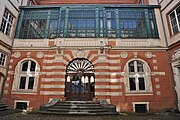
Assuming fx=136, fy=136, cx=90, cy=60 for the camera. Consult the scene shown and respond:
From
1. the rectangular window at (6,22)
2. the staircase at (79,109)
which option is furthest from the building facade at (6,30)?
the staircase at (79,109)

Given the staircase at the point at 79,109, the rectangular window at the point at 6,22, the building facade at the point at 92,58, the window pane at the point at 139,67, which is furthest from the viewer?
the window pane at the point at 139,67

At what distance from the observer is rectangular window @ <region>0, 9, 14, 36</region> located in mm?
10516

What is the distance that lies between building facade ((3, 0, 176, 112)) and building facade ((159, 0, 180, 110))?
1.37 feet

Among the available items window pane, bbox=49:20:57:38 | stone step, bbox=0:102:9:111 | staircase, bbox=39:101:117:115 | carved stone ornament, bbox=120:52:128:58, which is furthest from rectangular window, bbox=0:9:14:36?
carved stone ornament, bbox=120:52:128:58

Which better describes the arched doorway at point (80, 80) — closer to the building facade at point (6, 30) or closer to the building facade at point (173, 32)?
the building facade at point (6, 30)

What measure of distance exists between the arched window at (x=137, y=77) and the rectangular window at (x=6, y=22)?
9.96 metres

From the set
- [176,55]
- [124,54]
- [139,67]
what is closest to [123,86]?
[139,67]

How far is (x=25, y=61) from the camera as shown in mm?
11031

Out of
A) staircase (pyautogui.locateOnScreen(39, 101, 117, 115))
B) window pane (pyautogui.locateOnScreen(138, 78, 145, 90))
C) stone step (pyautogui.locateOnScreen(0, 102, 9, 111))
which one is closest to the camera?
staircase (pyautogui.locateOnScreen(39, 101, 117, 115))

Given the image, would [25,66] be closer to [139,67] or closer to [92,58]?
[92,58]

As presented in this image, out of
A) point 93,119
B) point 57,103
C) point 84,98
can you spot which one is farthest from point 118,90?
point 57,103

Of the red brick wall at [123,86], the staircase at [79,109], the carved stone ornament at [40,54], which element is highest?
the carved stone ornament at [40,54]

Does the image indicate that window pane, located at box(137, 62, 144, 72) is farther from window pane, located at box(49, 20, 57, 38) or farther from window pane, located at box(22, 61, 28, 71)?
window pane, located at box(22, 61, 28, 71)

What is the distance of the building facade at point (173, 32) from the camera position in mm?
9883
